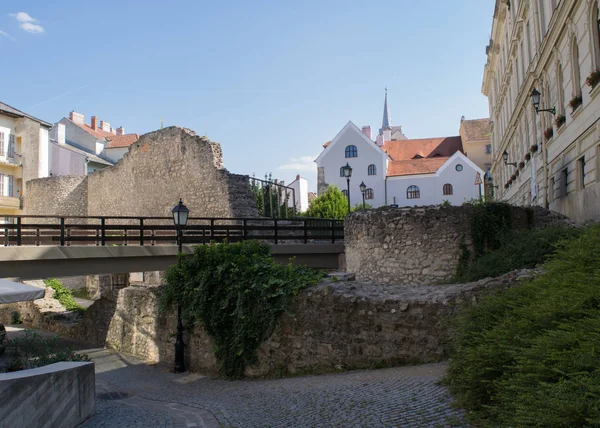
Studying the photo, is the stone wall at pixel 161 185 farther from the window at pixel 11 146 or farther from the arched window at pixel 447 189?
the arched window at pixel 447 189

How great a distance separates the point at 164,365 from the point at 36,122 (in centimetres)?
3098

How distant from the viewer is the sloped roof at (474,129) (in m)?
59.6

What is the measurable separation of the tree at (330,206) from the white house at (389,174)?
699 centimetres

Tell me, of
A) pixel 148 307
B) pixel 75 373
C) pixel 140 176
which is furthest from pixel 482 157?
pixel 75 373

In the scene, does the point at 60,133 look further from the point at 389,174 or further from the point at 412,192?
the point at 412,192

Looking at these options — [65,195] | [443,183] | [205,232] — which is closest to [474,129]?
[443,183]

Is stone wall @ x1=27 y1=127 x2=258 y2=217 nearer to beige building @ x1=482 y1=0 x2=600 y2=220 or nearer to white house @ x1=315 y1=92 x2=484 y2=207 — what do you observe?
beige building @ x1=482 y1=0 x2=600 y2=220

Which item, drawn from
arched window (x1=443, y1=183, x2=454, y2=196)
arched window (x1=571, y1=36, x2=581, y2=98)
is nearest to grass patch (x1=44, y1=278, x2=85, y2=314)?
arched window (x1=571, y1=36, x2=581, y2=98)

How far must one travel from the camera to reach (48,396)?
22.0ft

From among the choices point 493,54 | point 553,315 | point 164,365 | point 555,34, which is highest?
point 493,54

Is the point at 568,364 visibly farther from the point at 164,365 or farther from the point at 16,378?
the point at 164,365

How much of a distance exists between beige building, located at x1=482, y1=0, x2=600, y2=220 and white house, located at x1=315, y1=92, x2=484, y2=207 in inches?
937

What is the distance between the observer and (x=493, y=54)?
1436 inches

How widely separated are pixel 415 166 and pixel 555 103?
3879cm
